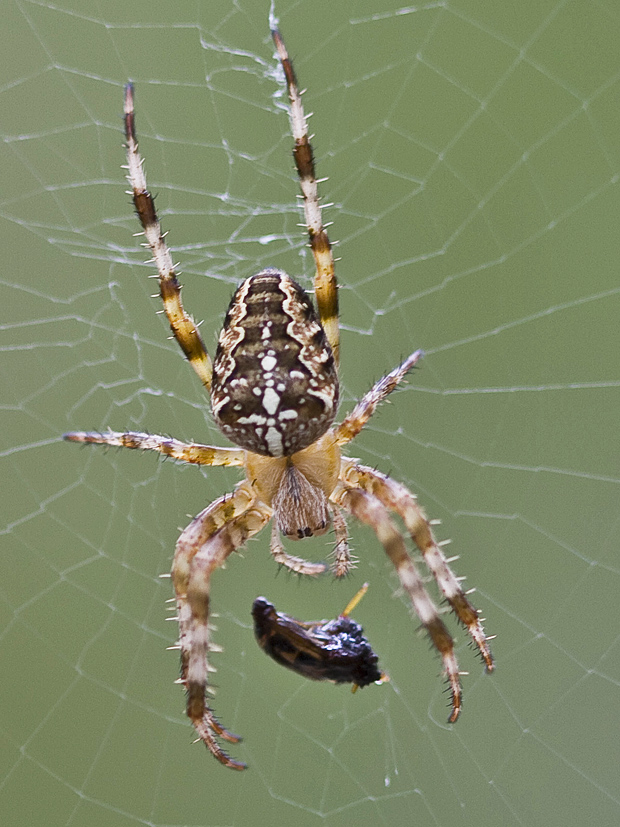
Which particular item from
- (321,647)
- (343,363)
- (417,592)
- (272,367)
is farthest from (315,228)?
(343,363)

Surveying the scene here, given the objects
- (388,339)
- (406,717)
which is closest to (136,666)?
(406,717)

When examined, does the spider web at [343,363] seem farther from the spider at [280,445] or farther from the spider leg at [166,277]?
the spider leg at [166,277]

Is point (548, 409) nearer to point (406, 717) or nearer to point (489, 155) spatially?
point (489, 155)

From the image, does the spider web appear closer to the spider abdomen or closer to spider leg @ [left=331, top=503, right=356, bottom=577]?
spider leg @ [left=331, top=503, right=356, bottom=577]

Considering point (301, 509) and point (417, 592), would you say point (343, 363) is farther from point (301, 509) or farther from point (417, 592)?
point (417, 592)

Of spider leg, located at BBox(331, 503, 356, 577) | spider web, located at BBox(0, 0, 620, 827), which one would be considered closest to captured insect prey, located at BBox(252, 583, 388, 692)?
spider leg, located at BBox(331, 503, 356, 577)

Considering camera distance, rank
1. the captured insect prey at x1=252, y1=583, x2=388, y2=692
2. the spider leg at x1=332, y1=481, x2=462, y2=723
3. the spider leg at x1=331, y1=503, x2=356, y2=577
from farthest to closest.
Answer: the spider leg at x1=331, y1=503, x2=356, y2=577
the captured insect prey at x1=252, y1=583, x2=388, y2=692
the spider leg at x1=332, y1=481, x2=462, y2=723
